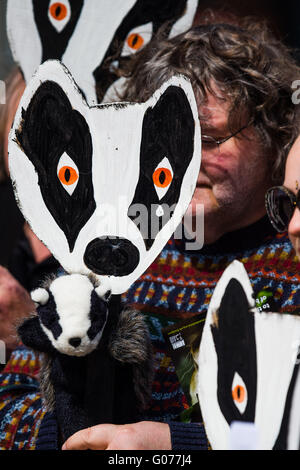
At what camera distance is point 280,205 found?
3.74 ft

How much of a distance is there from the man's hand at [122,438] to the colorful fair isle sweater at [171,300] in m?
0.10

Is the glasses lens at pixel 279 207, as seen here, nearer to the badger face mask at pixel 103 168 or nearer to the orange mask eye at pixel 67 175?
the badger face mask at pixel 103 168

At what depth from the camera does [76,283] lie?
95cm

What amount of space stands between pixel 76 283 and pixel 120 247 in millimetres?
102

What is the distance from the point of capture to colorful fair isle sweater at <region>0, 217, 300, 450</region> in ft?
3.81

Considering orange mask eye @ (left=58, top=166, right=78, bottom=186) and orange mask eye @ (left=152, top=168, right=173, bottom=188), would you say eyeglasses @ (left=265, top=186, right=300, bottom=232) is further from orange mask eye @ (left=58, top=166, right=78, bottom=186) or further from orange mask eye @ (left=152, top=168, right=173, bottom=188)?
orange mask eye @ (left=58, top=166, right=78, bottom=186)

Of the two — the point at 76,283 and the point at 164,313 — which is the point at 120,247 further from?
the point at 164,313

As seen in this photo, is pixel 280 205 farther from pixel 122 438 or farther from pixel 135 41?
pixel 135 41

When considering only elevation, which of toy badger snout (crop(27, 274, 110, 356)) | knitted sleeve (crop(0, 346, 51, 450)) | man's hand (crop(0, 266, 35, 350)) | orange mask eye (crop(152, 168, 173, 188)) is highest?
orange mask eye (crop(152, 168, 173, 188))

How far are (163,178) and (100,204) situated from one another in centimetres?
11

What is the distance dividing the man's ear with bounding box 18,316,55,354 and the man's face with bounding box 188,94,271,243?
1.35ft

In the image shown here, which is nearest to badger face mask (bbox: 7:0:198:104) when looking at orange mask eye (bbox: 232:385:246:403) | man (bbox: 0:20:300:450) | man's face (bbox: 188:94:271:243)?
man (bbox: 0:20:300:450)
